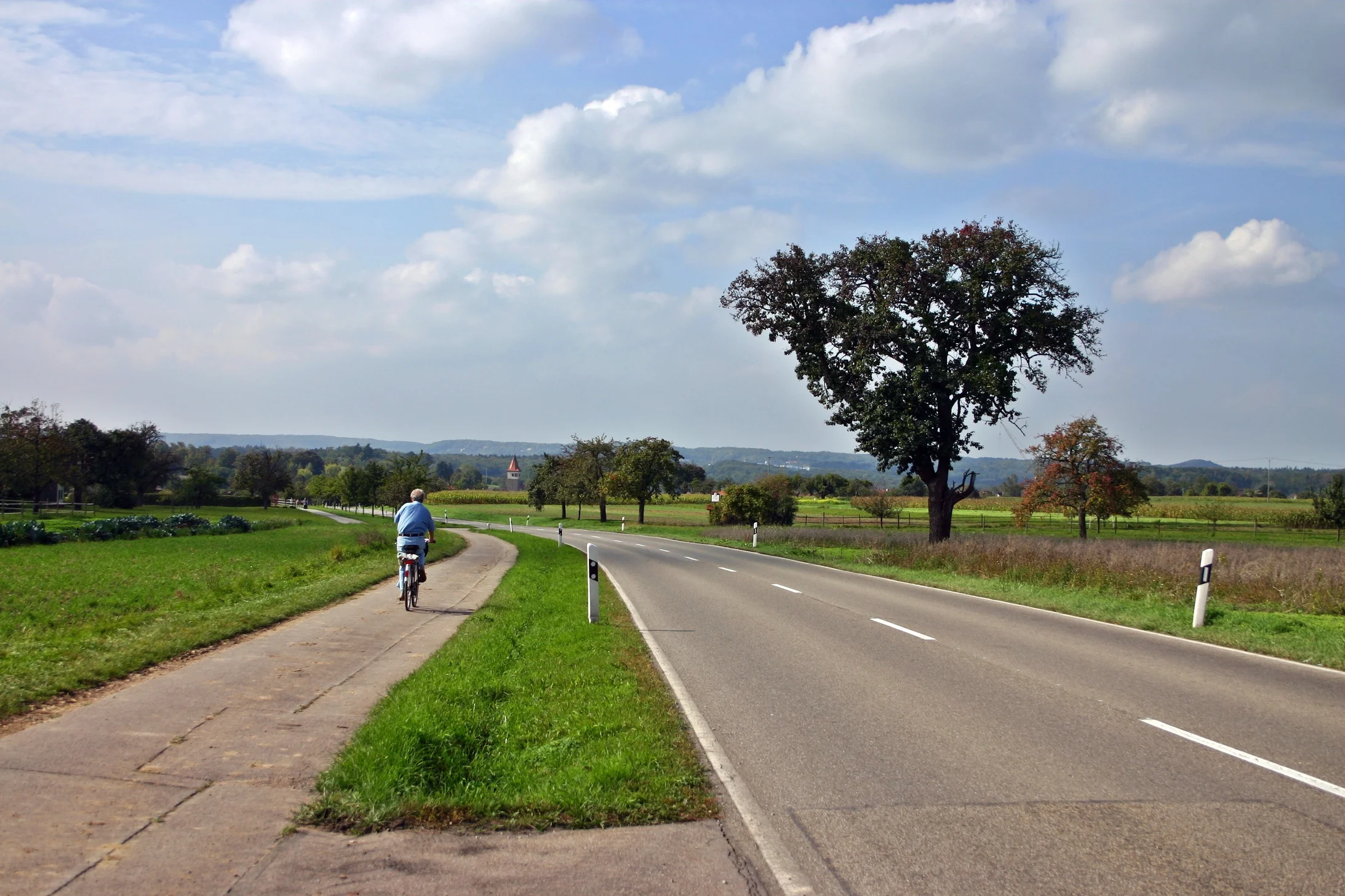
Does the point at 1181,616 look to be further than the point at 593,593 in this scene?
Yes

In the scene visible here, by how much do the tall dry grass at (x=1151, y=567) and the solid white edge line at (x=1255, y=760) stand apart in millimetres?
10760

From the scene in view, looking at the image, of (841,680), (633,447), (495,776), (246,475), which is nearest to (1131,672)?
(841,680)

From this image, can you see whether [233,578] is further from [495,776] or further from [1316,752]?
[1316,752]

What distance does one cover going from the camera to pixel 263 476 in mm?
103812

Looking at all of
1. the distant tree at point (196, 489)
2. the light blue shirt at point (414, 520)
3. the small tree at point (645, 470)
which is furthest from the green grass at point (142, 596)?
the distant tree at point (196, 489)

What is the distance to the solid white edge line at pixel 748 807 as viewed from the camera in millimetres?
4441

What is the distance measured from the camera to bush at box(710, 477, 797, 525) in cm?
6169

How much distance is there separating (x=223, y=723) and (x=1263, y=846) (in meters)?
6.77

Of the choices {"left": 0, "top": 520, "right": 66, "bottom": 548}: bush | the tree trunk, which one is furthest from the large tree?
{"left": 0, "top": 520, "right": 66, "bottom": 548}: bush

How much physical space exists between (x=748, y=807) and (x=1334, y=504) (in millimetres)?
65167

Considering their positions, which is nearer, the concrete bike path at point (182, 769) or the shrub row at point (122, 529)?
the concrete bike path at point (182, 769)

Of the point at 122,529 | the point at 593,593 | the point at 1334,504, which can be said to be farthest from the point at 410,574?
the point at 1334,504

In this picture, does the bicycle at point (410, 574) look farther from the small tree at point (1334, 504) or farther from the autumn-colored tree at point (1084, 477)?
the small tree at point (1334, 504)

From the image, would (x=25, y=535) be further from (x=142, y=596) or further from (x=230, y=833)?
(x=230, y=833)
